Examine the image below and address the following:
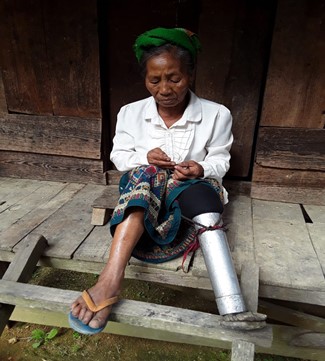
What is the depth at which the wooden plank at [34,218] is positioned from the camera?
1.68 m

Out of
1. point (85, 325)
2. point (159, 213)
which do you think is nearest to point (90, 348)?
point (85, 325)

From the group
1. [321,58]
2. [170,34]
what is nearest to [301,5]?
[321,58]

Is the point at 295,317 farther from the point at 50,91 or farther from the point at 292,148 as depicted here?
the point at 50,91

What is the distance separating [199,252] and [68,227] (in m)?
0.81

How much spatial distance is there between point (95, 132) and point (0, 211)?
2.87 ft

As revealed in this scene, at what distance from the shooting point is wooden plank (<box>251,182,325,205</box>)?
2143 millimetres

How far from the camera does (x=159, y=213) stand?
5.09ft

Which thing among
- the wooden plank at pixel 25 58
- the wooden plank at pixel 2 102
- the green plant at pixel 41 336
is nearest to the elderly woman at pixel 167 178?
the wooden plank at pixel 25 58

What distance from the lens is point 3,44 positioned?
2221 millimetres

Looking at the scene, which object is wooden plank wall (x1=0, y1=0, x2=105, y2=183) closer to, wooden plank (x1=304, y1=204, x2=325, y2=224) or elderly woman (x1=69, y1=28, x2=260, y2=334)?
elderly woman (x1=69, y1=28, x2=260, y2=334)

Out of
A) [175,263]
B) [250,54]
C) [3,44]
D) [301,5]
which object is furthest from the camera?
[3,44]

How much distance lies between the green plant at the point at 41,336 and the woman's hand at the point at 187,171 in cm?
173

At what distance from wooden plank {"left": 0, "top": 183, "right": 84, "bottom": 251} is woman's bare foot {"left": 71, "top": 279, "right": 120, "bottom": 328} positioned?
0.64 meters

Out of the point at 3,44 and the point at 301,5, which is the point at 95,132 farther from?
the point at 301,5
